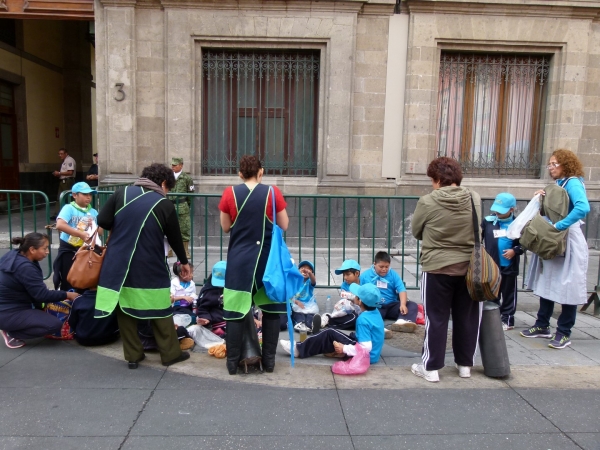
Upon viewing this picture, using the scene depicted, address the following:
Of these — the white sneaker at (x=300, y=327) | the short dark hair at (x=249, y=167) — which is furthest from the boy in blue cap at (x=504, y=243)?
the short dark hair at (x=249, y=167)

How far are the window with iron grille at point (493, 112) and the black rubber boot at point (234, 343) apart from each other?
7204 millimetres

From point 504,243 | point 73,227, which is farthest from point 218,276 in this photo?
point 504,243

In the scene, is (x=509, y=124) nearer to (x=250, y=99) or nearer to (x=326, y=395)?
(x=250, y=99)

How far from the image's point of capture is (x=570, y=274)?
15.8 feet

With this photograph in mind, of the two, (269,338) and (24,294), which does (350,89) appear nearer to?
(269,338)

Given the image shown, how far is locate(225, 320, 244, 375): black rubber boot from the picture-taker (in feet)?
13.6

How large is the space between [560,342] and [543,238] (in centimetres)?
108

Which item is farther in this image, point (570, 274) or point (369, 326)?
point (570, 274)

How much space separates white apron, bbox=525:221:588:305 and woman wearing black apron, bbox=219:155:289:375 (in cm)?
268

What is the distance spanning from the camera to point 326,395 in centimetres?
389

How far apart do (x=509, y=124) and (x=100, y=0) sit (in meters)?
8.01

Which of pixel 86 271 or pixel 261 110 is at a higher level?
pixel 261 110

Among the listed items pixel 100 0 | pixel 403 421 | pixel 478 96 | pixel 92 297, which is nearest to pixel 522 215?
pixel 403 421

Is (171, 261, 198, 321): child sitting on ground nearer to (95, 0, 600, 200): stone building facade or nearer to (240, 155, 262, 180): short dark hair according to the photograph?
(240, 155, 262, 180): short dark hair
